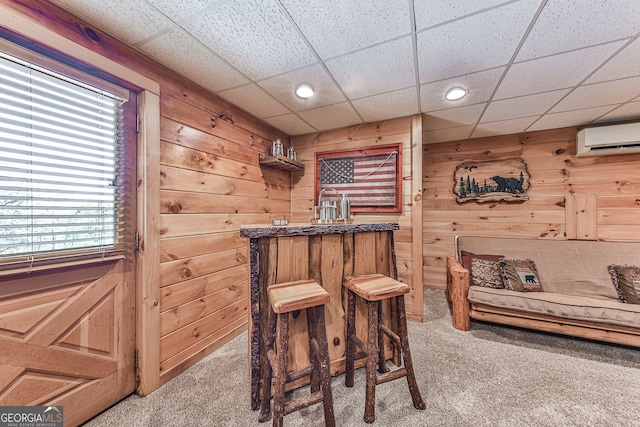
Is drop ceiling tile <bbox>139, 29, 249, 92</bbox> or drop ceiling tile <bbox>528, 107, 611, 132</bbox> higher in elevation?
drop ceiling tile <bbox>139, 29, 249, 92</bbox>

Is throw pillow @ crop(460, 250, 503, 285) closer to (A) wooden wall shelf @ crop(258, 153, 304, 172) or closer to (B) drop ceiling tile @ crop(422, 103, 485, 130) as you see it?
(B) drop ceiling tile @ crop(422, 103, 485, 130)

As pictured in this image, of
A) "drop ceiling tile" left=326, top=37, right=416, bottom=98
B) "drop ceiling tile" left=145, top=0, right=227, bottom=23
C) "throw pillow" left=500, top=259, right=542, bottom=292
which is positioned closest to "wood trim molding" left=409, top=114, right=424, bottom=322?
"drop ceiling tile" left=326, top=37, right=416, bottom=98

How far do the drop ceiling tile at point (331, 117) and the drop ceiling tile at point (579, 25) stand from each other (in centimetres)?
136

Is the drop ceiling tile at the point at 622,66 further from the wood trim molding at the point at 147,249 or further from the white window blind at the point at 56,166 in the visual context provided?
the white window blind at the point at 56,166

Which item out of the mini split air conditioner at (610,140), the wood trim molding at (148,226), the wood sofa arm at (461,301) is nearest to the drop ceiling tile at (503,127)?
the mini split air conditioner at (610,140)

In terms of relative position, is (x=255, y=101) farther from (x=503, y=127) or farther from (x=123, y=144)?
(x=503, y=127)

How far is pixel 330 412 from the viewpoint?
118cm

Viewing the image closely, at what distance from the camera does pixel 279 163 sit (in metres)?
2.57

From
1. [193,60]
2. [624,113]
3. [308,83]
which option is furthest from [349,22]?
[624,113]

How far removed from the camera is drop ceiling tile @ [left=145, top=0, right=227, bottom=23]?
3.72ft

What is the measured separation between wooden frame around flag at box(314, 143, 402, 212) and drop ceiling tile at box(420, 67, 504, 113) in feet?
1.71

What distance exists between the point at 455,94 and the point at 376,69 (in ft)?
2.83

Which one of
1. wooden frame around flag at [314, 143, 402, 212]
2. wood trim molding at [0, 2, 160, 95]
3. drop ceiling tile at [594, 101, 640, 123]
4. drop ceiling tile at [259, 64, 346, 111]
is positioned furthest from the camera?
wooden frame around flag at [314, 143, 402, 212]

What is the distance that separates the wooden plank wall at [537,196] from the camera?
2.66 m
